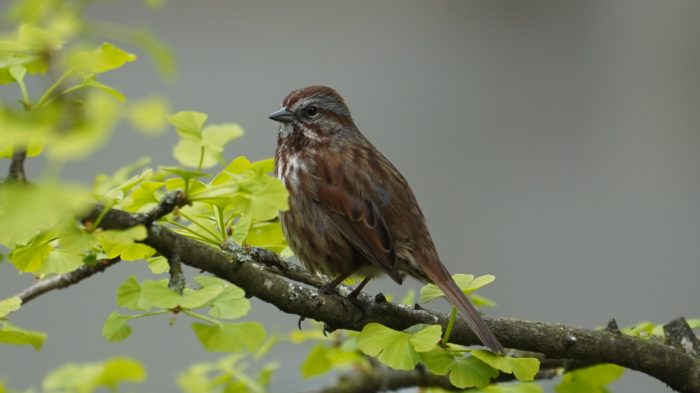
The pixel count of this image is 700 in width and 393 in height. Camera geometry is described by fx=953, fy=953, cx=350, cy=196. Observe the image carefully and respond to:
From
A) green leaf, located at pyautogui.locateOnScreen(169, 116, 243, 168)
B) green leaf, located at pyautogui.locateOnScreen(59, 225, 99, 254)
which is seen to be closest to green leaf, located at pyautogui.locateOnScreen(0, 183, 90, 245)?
green leaf, located at pyautogui.locateOnScreen(59, 225, 99, 254)

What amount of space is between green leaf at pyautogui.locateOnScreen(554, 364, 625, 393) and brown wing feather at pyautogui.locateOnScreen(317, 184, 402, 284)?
67 centimetres

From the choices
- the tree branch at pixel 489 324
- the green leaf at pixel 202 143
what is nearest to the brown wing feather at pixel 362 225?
the tree branch at pixel 489 324

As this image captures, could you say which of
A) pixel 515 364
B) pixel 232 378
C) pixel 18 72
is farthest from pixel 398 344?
pixel 18 72

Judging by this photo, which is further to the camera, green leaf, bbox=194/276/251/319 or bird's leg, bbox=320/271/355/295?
bird's leg, bbox=320/271/355/295

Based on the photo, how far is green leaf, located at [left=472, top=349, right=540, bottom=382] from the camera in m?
2.27

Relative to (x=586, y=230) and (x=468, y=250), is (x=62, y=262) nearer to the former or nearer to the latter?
(x=468, y=250)

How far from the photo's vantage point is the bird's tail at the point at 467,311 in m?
2.46

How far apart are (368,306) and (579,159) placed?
5670 millimetres

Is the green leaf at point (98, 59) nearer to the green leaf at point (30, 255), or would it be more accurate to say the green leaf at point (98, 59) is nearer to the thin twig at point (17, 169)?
the thin twig at point (17, 169)

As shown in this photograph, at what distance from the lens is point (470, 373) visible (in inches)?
88.0

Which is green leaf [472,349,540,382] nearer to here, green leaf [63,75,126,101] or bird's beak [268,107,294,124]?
green leaf [63,75,126,101]

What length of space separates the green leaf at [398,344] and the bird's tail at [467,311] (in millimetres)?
266

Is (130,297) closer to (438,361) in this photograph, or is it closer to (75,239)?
(75,239)

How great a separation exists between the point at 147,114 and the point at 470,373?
1119 mm
